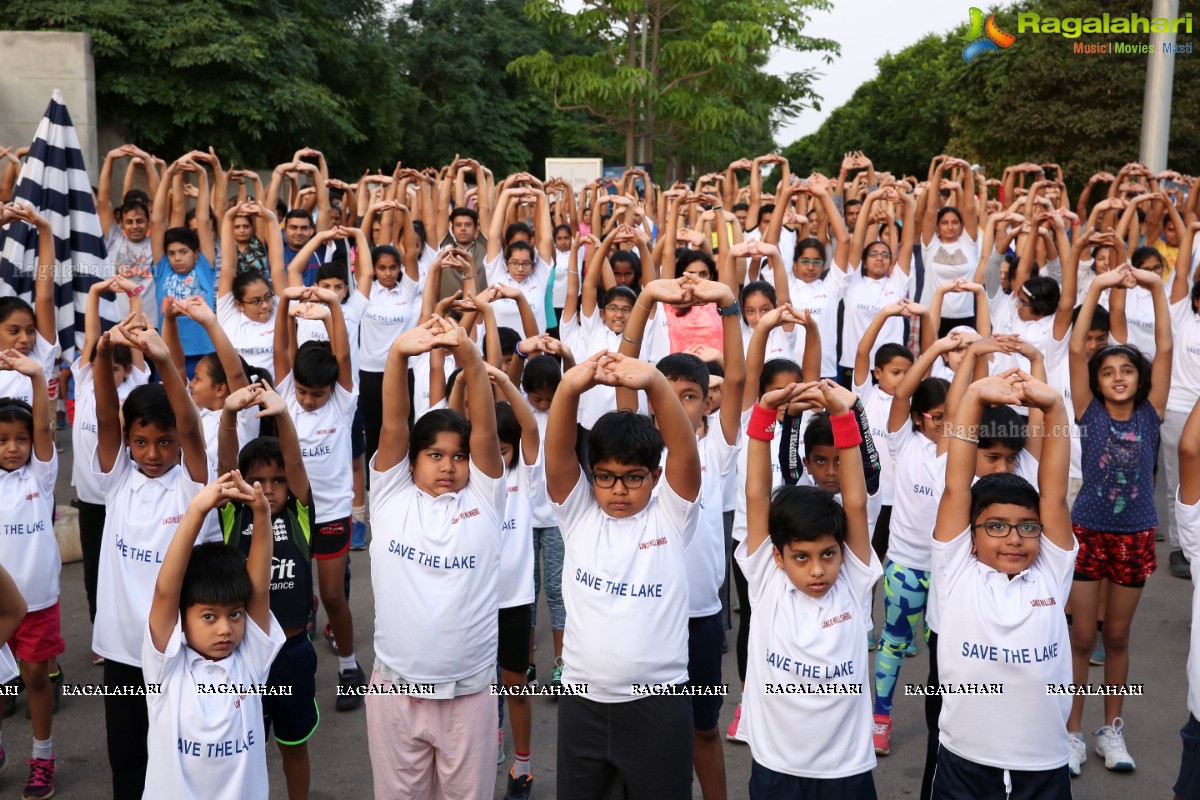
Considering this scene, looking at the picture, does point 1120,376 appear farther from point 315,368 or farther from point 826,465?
point 315,368

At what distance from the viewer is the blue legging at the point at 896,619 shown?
473cm

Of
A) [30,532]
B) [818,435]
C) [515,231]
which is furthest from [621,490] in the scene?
[515,231]

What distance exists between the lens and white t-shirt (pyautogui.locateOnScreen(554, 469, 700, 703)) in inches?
134

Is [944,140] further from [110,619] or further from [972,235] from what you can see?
[110,619]

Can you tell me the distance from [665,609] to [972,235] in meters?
A: 6.97

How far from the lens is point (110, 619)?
4066mm

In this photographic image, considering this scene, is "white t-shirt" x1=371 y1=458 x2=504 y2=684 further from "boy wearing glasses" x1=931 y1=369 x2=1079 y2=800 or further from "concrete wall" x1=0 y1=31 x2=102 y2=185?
"concrete wall" x1=0 y1=31 x2=102 y2=185

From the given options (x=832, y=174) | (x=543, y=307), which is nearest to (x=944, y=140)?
(x=832, y=174)

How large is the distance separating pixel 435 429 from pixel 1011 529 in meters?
1.87

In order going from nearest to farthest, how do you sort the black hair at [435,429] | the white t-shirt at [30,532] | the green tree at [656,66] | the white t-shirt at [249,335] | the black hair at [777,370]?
the black hair at [435,429] < the white t-shirt at [30,532] < the black hair at [777,370] < the white t-shirt at [249,335] < the green tree at [656,66]

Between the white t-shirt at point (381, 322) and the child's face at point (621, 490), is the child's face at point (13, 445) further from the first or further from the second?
the white t-shirt at point (381, 322)

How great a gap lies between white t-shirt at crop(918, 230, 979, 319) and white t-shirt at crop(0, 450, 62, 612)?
6.54 metres

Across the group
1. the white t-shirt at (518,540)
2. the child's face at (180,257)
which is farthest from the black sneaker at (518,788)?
the child's face at (180,257)

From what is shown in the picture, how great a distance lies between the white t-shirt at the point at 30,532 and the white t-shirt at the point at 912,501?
3.48m
